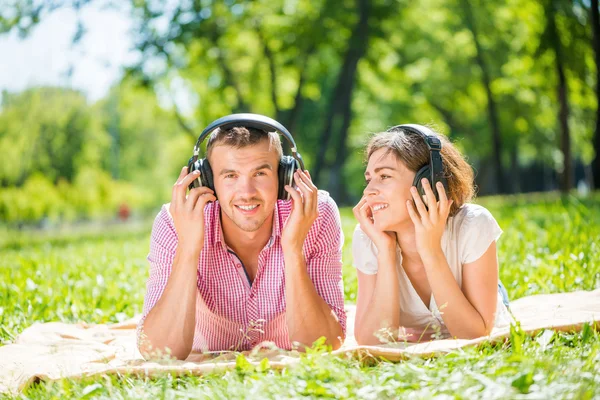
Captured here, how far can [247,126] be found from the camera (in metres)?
3.71

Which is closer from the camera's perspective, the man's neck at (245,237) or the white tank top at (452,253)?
the white tank top at (452,253)

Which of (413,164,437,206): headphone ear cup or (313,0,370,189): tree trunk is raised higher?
(313,0,370,189): tree trunk

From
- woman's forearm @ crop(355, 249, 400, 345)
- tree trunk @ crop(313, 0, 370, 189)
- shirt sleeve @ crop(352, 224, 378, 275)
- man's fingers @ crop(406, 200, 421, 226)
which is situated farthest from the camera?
tree trunk @ crop(313, 0, 370, 189)

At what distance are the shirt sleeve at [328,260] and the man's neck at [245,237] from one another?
28 centimetres

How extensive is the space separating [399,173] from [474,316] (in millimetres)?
893

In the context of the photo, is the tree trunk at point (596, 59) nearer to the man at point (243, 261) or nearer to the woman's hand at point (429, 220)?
the woman's hand at point (429, 220)

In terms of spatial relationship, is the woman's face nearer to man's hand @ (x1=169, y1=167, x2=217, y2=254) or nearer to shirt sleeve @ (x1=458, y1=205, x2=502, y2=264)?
shirt sleeve @ (x1=458, y1=205, x2=502, y2=264)

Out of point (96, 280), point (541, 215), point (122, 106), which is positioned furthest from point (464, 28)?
point (96, 280)

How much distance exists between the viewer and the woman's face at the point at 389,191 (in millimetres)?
3760

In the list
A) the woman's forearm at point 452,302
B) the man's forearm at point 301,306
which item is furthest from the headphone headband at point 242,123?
the woman's forearm at point 452,302

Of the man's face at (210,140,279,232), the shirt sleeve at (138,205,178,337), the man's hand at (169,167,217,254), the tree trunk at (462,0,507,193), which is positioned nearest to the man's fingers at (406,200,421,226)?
the man's face at (210,140,279,232)

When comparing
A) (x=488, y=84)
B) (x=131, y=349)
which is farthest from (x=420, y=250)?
(x=488, y=84)

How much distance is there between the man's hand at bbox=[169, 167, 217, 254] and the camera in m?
3.51

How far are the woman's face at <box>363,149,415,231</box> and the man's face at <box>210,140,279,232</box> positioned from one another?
1.96 feet
